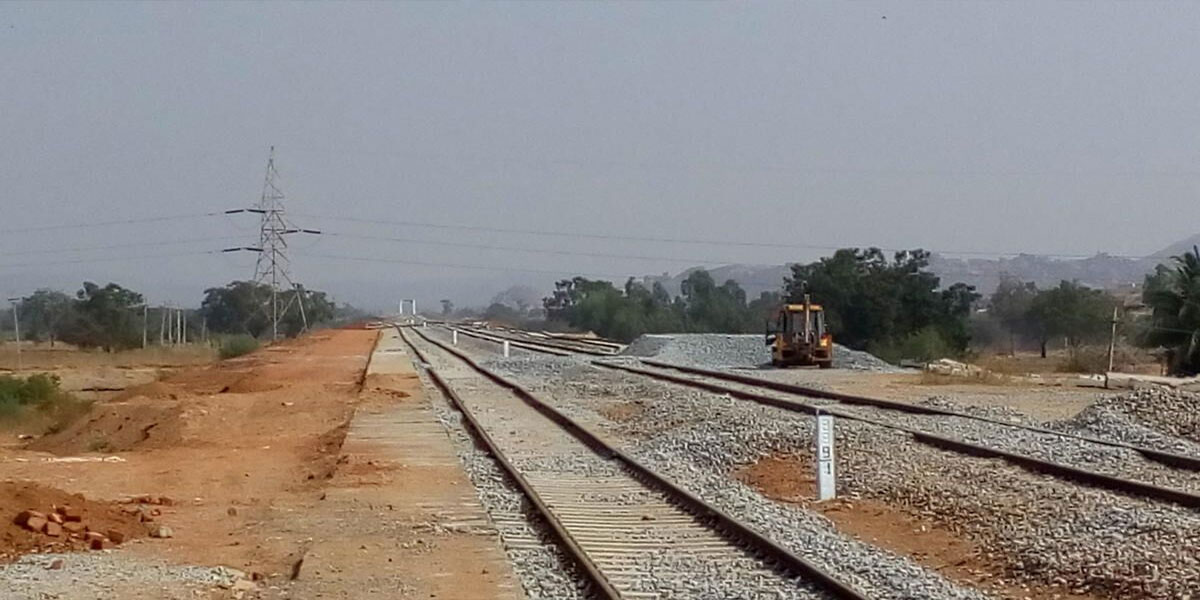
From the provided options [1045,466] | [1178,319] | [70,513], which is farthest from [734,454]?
[1178,319]

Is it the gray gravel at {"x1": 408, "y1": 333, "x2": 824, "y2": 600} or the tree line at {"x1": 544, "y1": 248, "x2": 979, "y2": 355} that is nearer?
the gray gravel at {"x1": 408, "y1": 333, "x2": 824, "y2": 600}

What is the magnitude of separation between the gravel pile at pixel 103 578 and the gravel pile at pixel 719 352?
38.6 metres

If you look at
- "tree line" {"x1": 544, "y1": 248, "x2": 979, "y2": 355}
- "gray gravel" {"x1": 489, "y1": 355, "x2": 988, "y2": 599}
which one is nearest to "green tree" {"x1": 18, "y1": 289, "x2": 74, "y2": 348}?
"tree line" {"x1": 544, "y1": 248, "x2": 979, "y2": 355}

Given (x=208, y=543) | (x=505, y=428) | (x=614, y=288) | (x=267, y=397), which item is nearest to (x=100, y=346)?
(x=614, y=288)

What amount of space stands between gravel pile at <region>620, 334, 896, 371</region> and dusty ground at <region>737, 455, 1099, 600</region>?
3186 centimetres

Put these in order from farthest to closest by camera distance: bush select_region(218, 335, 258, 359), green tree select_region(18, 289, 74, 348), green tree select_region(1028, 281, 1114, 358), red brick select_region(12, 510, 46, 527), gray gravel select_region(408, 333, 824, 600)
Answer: green tree select_region(18, 289, 74, 348)
green tree select_region(1028, 281, 1114, 358)
bush select_region(218, 335, 258, 359)
red brick select_region(12, 510, 46, 527)
gray gravel select_region(408, 333, 824, 600)

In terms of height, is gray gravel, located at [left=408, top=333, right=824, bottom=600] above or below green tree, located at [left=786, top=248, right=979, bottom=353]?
below

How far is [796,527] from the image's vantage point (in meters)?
13.4

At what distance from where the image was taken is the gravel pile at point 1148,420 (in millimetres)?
20562

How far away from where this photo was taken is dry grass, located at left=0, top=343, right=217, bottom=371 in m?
74.4

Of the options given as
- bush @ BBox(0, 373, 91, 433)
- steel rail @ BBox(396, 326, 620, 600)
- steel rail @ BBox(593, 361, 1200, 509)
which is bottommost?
bush @ BBox(0, 373, 91, 433)

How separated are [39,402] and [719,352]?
2488 cm

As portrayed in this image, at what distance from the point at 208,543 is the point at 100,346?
310 feet

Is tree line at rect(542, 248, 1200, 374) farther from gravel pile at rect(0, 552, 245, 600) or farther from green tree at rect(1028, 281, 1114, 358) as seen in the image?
gravel pile at rect(0, 552, 245, 600)
